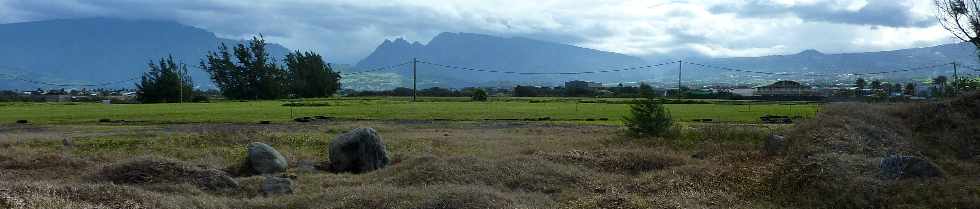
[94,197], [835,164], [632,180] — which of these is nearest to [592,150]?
[632,180]

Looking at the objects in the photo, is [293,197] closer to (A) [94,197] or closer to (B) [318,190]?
(B) [318,190]

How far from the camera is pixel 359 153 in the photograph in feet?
61.8

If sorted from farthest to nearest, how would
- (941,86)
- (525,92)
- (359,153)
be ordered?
(525,92) < (941,86) < (359,153)

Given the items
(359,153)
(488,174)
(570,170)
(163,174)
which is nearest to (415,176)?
(488,174)

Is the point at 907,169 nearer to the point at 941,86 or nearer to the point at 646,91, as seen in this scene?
the point at 646,91

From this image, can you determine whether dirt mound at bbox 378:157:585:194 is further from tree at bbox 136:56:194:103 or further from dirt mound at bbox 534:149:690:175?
tree at bbox 136:56:194:103

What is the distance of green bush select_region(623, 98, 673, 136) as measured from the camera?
90.8 ft

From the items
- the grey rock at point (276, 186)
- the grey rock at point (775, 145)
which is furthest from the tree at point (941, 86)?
the grey rock at point (276, 186)

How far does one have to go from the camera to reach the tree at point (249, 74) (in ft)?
367

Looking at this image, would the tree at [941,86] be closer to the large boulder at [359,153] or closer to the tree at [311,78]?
the large boulder at [359,153]

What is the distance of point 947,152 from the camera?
684 inches

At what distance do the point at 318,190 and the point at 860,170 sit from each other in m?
10.4

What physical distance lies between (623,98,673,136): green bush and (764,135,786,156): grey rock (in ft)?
20.7

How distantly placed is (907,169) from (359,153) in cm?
1219
